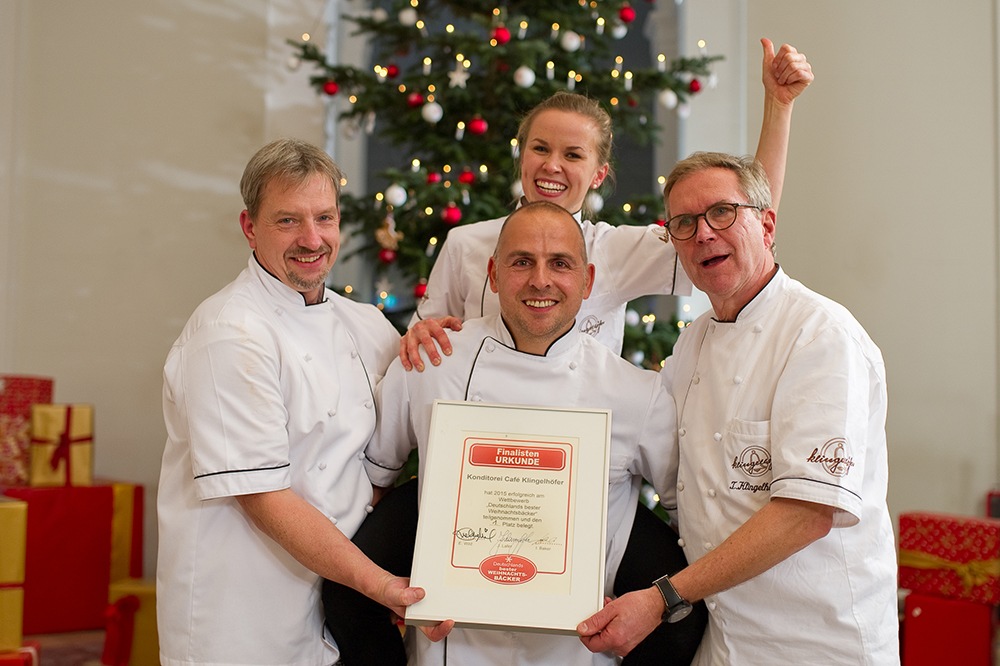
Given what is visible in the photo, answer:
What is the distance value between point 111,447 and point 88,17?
2.25 meters

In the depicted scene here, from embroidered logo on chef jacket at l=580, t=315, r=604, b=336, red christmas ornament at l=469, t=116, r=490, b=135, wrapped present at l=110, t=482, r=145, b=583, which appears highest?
red christmas ornament at l=469, t=116, r=490, b=135

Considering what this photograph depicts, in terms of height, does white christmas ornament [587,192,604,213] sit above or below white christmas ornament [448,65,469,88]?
below

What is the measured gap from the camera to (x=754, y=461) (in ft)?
6.01

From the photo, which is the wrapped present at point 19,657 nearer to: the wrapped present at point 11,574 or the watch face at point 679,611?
the wrapped present at point 11,574

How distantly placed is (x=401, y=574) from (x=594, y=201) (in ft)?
5.61

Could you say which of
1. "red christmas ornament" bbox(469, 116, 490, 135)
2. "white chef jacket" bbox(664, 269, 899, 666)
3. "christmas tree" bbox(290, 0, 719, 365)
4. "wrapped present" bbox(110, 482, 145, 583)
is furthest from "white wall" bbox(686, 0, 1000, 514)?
"wrapped present" bbox(110, 482, 145, 583)

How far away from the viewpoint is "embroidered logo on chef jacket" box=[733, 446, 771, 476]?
5.97 ft

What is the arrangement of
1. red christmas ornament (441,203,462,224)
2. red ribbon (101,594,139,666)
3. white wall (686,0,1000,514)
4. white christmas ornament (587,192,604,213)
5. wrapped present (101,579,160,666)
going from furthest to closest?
white wall (686,0,1000,514) → red christmas ornament (441,203,462,224) → wrapped present (101,579,160,666) → red ribbon (101,594,139,666) → white christmas ornament (587,192,604,213)

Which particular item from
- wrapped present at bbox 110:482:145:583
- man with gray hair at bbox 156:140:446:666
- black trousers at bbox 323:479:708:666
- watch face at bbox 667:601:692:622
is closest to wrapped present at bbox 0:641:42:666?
man with gray hair at bbox 156:140:446:666

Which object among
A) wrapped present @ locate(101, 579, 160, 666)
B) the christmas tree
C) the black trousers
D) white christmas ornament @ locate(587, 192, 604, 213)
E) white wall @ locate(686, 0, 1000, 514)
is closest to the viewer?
the black trousers

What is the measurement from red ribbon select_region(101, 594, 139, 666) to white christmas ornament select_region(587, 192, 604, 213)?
2211 mm

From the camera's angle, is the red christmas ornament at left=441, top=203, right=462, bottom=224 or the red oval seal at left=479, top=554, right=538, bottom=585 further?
the red christmas ornament at left=441, top=203, right=462, bottom=224

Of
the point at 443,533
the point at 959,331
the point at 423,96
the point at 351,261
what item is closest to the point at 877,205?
the point at 959,331
